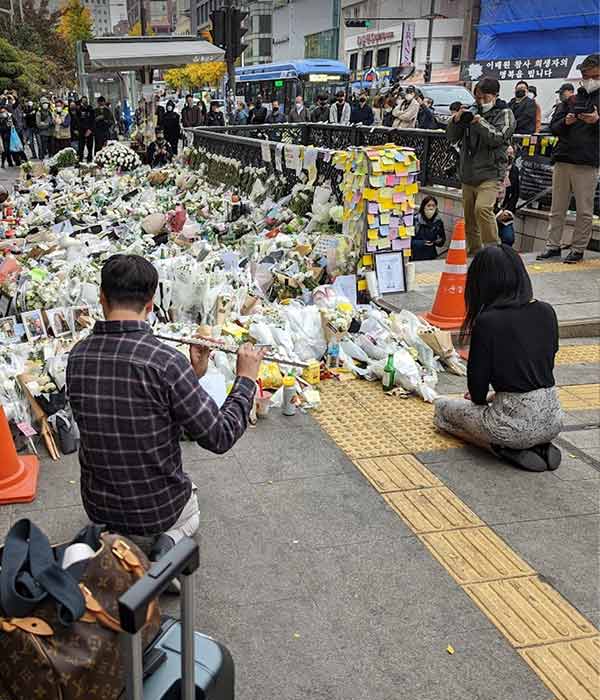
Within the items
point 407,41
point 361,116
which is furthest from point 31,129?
point 407,41

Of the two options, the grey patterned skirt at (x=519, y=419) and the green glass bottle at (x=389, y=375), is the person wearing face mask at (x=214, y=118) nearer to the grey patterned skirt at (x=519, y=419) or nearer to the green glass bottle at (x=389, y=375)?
the green glass bottle at (x=389, y=375)

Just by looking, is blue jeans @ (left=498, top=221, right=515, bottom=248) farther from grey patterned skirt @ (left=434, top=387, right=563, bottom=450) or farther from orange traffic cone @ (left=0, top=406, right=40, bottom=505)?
orange traffic cone @ (left=0, top=406, right=40, bottom=505)

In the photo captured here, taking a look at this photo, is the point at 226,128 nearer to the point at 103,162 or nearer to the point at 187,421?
the point at 103,162

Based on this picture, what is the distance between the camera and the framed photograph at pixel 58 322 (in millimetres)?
5488

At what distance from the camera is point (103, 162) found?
15.9 metres

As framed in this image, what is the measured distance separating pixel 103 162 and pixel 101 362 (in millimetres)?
14498

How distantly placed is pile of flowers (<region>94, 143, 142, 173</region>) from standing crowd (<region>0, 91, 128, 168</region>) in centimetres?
306

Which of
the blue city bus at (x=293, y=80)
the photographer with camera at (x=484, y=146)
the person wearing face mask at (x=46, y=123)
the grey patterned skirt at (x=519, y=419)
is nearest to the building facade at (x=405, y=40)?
the blue city bus at (x=293, y=80)

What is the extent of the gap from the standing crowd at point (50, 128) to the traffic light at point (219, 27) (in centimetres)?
746

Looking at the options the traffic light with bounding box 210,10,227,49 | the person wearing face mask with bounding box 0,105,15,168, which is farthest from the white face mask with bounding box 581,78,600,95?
the person wearing face mask with bounding box 0,105,15,168

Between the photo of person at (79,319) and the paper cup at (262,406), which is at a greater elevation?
the photo of person at (79,319)

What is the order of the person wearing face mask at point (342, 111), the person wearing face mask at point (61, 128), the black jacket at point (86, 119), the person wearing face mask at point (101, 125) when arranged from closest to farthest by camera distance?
the person wearing face mask at point (342, 111) → the black jacket at point (86, 119) → the person wearing face mask at point (101, 125) → the person wearing face mask at point (61, 128)

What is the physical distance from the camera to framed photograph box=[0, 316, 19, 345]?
5.44 m

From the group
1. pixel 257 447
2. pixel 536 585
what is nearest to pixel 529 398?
pixel 536 585
